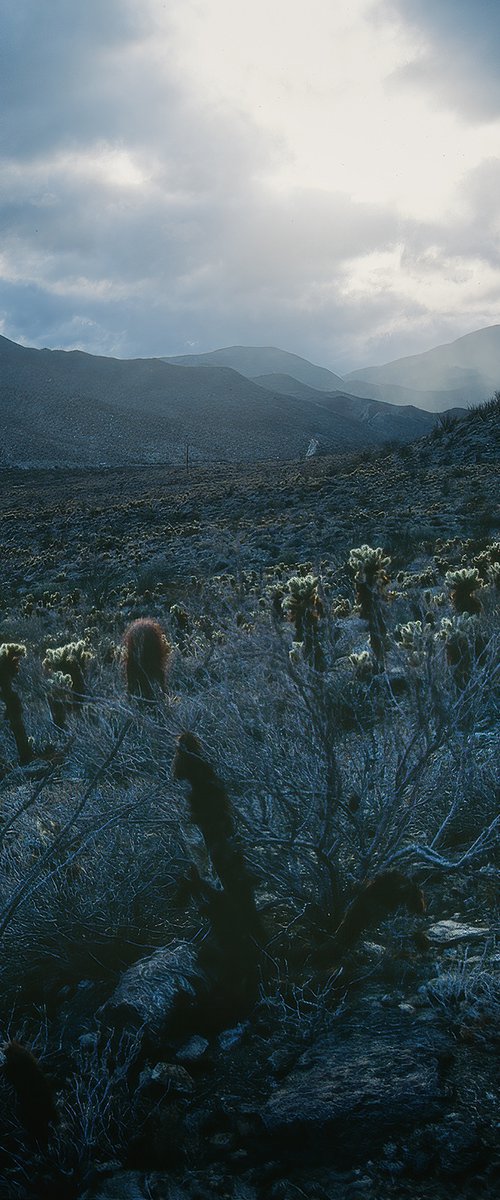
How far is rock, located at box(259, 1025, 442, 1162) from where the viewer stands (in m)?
2.67

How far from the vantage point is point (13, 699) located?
8.53m

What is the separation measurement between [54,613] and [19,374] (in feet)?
356

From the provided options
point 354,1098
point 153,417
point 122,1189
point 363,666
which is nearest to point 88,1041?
point 122,1189

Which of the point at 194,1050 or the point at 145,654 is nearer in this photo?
the point at 194,1050

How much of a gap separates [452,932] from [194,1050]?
147 centimetres

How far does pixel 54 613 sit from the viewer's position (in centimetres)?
1519

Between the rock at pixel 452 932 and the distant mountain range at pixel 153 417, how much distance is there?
61.3m

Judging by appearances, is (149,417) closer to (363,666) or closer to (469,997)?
(363,666)

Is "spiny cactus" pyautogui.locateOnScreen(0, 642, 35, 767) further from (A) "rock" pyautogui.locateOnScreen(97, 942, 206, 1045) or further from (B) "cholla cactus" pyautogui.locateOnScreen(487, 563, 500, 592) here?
(B) "cholla cactus" pyautogui.locateOnScreen(487, 563, 500, 592)

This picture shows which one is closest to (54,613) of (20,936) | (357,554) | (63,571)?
(63,571)

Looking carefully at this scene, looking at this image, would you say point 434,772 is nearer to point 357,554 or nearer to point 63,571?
point 357,554

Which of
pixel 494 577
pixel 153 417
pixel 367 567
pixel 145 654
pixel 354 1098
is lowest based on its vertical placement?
pixel 354 1098

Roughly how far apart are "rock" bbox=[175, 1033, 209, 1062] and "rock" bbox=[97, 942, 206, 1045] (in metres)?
0.09

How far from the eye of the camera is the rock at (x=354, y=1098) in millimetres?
2672
